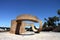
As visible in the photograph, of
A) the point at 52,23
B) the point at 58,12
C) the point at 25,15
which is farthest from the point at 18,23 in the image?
the point at 52,23

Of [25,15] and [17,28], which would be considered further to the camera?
[17,28]

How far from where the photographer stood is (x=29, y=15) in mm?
23062

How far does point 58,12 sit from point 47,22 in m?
19.1

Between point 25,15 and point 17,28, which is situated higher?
point 25,15

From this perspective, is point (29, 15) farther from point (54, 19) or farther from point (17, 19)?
point (54, 19)

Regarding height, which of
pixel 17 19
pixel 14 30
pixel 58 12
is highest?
pixel 58 12

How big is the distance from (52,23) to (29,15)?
156ft

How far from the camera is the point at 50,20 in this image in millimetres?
70625

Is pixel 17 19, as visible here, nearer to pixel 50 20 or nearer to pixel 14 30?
pixel 14 30

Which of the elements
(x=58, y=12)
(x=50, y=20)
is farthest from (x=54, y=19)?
(x=58, y=12)

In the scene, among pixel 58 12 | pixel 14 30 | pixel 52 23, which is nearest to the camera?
pixel 14 30

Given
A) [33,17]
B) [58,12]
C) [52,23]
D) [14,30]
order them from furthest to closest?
1. [52,23]
2. [58,12]
3. [14,30]
4. [33,17]

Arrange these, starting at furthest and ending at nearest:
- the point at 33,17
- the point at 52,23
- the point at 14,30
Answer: the point at 52,23
the point at 14,30
the point at 33,17

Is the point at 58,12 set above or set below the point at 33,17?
above
